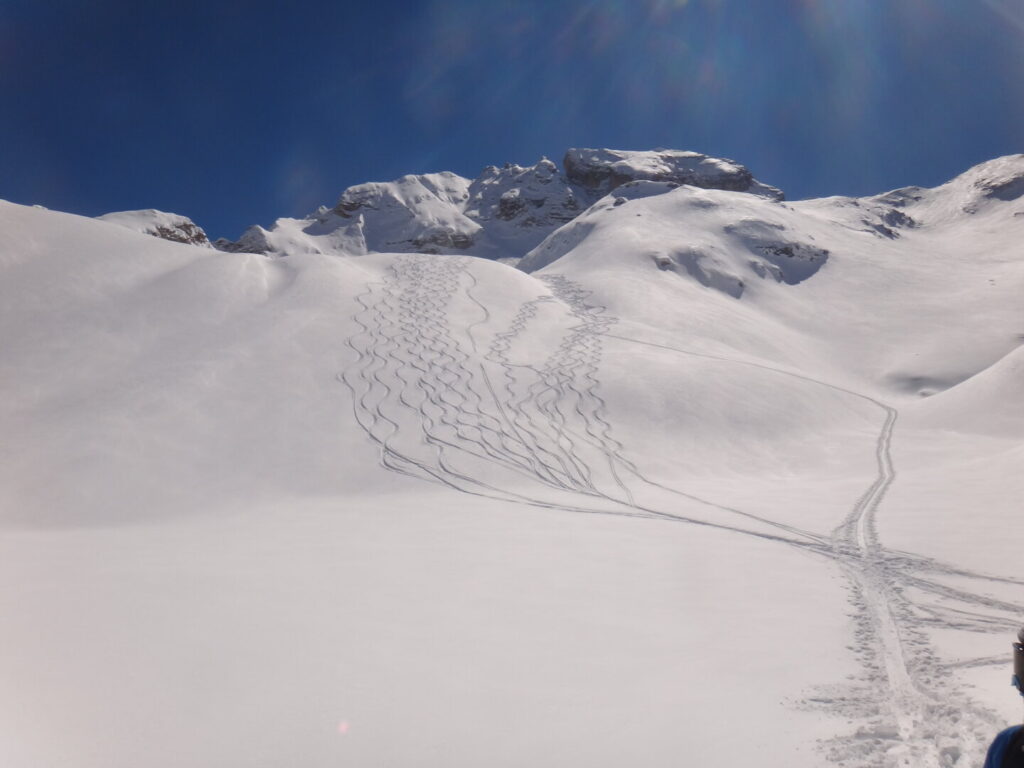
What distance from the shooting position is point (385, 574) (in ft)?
21.7

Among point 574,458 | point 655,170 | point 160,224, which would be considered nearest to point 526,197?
point 655,170

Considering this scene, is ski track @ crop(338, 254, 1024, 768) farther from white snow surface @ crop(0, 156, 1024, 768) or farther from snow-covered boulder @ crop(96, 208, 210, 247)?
snow-covered boulder @ crop(96, 208, 210, 247)

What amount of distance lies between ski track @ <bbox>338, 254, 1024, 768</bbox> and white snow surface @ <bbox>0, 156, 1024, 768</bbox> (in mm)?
55

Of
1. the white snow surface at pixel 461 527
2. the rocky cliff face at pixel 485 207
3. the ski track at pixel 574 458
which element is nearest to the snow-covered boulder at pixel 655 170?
the rocky cliff face at pixel 485 207

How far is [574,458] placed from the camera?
12547 millimetres

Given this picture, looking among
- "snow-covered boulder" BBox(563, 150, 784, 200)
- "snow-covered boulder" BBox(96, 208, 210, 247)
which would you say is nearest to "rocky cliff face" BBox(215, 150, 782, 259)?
"snow-covered boulder" BBox(563, 150, 784, 200)

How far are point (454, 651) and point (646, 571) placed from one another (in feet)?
9.08

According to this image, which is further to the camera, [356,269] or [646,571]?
[356,269]

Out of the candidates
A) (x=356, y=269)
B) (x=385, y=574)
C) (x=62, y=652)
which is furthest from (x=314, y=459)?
(x=356, y=269)

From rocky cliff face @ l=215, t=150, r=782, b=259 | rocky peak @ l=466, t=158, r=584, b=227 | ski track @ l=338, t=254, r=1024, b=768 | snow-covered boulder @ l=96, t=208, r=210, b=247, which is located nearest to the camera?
A: ski track @ l=338, t=254, r=1024, b=768

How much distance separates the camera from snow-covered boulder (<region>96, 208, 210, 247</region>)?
8819cm

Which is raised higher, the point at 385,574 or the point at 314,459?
the point at 314,459

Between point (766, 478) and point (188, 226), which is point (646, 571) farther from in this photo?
point (188, 226)

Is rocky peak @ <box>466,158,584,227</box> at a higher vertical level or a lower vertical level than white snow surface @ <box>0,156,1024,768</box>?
higher
